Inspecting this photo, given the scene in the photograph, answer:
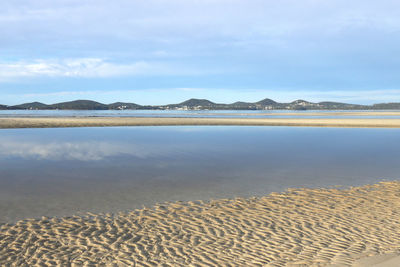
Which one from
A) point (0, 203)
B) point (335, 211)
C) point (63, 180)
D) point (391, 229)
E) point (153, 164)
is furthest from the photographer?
point (153, 164)

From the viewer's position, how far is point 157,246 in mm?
8602

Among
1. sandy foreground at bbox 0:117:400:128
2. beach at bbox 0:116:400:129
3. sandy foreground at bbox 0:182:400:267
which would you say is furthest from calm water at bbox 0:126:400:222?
sandy foreground at bbox 0:117:400:128

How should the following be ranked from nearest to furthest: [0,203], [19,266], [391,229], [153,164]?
[19,266] < [391,229] < [0,203] < [153,164]

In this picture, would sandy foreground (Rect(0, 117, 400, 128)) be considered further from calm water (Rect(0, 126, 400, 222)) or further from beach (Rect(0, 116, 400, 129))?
calm water (Rect(0, 126, 400, 222))

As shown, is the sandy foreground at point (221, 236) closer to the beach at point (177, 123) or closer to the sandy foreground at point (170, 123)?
the beach at point (177, 123)

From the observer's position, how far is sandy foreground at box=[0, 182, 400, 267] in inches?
308

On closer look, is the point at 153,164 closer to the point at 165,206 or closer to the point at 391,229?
the point at 165,206

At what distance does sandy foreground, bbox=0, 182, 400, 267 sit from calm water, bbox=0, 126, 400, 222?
60.3 inches

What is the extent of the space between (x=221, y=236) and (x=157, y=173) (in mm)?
9503

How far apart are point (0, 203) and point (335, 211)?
1287 cm

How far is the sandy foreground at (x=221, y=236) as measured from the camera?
25.6 feet

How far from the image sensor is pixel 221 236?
9.27 m

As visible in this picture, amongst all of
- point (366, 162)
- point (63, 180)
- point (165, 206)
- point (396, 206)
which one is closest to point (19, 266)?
point (165, 206)

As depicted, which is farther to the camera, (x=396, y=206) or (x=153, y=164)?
(x=153, y=164)
